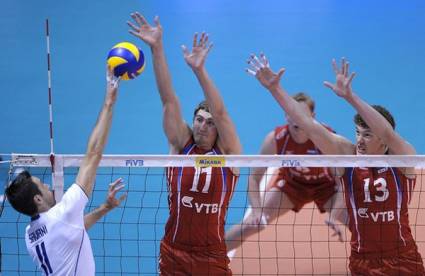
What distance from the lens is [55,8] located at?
1384 cm

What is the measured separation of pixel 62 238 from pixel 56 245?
0.06 meters


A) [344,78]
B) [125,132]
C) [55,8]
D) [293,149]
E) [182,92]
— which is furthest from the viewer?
[55,8]

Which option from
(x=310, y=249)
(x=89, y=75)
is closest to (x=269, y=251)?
(x=310, y=249)

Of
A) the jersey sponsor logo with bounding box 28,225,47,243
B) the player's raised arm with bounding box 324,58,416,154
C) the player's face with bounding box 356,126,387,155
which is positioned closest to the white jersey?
the jersey sponsor logo with bounding box 28,225,47,243

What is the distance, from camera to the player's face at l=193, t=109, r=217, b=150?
5.05 meters

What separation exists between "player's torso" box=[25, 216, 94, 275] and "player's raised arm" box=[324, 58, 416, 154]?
6.75 ft

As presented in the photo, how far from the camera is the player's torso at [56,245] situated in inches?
147

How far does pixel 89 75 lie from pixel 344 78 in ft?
25.7

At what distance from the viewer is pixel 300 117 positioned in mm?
4844

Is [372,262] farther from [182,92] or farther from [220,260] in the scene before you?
[182,92]

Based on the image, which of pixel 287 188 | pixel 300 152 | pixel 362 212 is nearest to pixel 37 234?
pixel 362 212

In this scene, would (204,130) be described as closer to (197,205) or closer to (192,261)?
(197,205)

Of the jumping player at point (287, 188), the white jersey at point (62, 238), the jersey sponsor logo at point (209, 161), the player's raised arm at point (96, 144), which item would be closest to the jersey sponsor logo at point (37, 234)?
the white jersey at point (62, 238)

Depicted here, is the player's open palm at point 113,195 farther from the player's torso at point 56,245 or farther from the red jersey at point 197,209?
the red jersey at point 197,209
